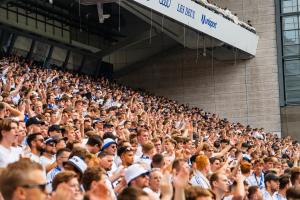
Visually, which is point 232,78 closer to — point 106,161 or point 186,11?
point 186,11

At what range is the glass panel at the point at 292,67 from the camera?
3381 cm

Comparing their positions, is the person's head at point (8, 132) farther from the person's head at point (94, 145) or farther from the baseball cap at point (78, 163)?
the person's head at point (94, 145)

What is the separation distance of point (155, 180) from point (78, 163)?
2.63 feet

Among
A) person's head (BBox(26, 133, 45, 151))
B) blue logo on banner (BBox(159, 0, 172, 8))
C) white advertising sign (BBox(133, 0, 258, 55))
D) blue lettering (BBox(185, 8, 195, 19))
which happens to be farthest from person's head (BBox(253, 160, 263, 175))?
blue lettering (BBox(185, 8, 195, 19))

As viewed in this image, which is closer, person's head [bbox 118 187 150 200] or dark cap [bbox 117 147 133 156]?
person's head [bbox 118 187 150 200]

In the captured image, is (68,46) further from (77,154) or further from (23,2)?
(77,154)

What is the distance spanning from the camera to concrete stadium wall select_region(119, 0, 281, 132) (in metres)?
34.0

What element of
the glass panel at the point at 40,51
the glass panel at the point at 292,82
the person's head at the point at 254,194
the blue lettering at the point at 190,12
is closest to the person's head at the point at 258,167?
the person's head at the point at 254,194

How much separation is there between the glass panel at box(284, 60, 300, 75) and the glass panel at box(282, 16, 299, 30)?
6.12ft

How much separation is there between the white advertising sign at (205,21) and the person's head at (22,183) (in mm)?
20788

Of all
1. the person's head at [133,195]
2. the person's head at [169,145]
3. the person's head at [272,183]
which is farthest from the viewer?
the person's head at [169,145]

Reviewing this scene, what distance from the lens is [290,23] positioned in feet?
112

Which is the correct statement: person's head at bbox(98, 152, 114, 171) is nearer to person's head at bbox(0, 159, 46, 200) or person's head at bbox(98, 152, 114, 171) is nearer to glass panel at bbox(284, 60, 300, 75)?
person's head at bbox(0, 159, 46, 200)

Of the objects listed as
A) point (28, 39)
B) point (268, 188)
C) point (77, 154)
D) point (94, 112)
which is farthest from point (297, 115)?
point (77, 154)
